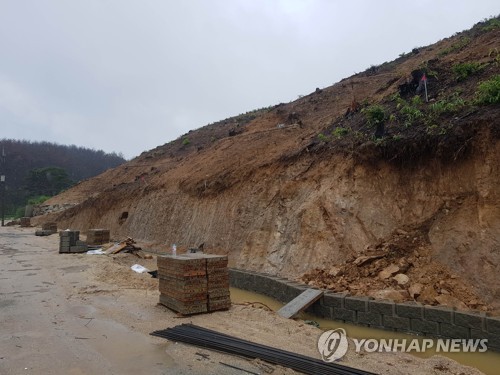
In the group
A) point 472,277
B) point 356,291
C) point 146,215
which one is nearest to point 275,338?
point 356,291

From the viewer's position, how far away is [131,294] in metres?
10.1

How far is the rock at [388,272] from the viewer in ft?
29.1

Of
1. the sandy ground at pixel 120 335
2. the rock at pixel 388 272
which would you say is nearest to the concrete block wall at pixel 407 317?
the rock at pixel 388 272

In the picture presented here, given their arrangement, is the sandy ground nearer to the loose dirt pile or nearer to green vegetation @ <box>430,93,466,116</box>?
the loose dirt pile

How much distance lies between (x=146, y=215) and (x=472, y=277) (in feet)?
68.0

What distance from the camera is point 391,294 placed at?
823 centimetres

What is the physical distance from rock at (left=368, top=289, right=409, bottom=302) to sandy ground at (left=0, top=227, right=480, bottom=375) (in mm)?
1984

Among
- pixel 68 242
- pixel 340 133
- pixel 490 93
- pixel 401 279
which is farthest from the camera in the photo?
pixel 68 242

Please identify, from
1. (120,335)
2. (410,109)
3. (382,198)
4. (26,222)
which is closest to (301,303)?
(120,335)

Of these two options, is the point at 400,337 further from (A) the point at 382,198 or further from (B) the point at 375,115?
(B) the point at 375,115

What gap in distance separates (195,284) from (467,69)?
461 inches

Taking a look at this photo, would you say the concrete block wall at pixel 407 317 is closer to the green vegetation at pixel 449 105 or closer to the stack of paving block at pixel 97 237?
the green vegetation at pixel 449 105

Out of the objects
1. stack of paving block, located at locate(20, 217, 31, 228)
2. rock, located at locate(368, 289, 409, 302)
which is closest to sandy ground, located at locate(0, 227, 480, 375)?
rock, located at locate(368, 289, 409, 302)

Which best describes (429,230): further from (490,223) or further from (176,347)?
(176,347)
